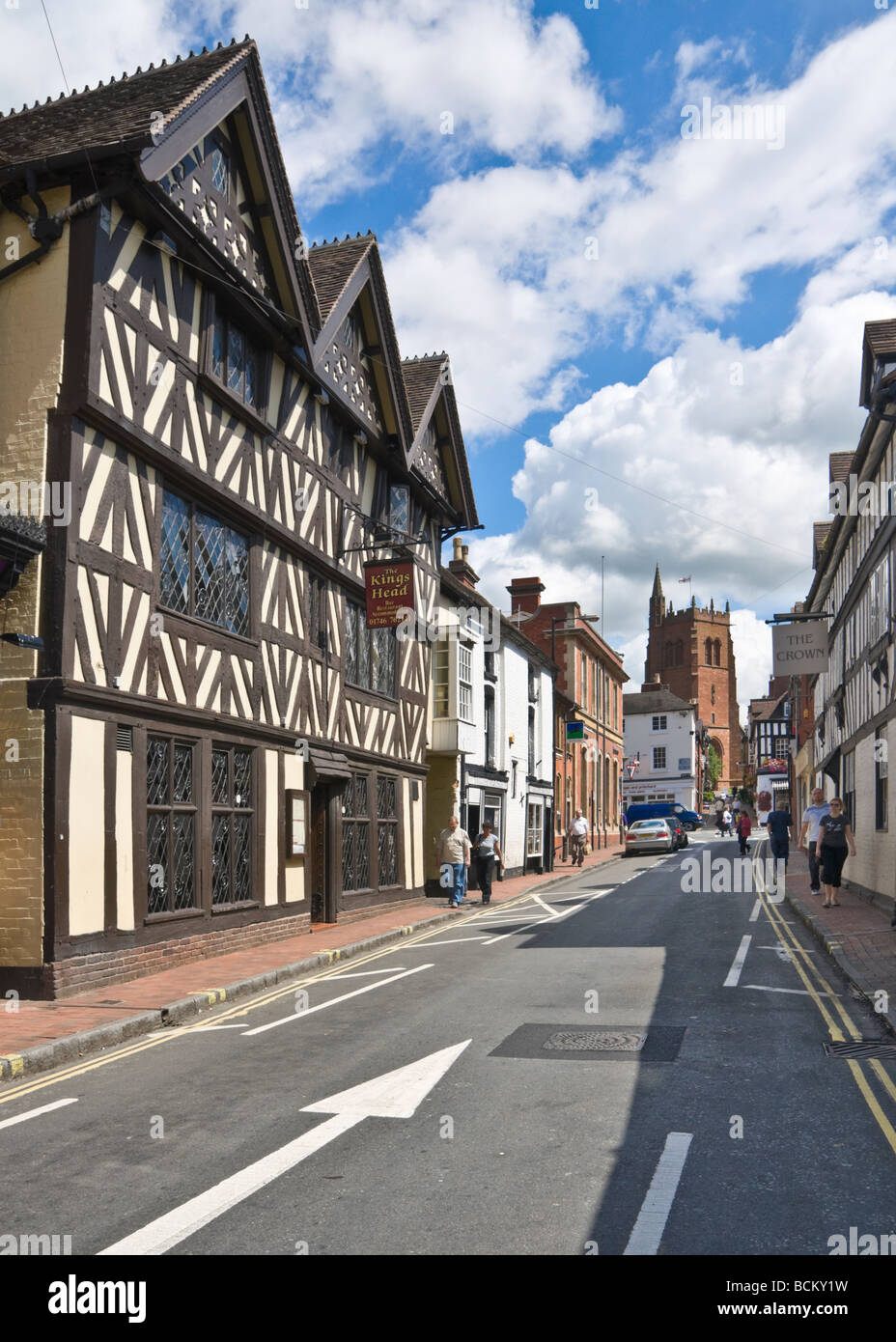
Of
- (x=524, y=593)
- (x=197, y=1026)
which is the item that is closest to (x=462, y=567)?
(x=524, y=593)

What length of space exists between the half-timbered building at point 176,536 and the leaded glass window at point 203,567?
0.04 m

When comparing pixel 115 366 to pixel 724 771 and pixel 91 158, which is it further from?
pixel 724 771

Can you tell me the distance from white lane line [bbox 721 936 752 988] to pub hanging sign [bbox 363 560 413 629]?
25.5 feet

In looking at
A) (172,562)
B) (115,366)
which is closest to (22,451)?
(115,366)

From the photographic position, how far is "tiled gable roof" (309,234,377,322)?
19.2 meters

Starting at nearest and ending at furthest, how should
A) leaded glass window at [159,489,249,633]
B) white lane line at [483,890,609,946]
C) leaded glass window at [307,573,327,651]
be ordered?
leaded glass window at [159,489,249,633] → white lane line at [483,890,609,946] → leaded glass window at [307,573,327,651]

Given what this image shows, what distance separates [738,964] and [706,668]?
345 ft

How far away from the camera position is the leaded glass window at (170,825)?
42.8ft

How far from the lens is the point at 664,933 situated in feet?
53.2

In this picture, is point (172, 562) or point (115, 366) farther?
point (172, 562)

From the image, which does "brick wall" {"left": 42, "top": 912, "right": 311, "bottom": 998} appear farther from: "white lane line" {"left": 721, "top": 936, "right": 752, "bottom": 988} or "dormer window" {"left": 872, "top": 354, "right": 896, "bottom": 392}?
"dormer window" {"left": 872, "top": 354, "right": 896, "bottom": 392}

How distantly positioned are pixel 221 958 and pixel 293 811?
10.5ft

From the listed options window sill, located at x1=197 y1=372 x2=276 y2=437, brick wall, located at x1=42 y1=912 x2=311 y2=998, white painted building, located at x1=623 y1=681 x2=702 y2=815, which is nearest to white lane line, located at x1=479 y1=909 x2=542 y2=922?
brick wall, located at x1=42 y1=912 x2=311 y2=998

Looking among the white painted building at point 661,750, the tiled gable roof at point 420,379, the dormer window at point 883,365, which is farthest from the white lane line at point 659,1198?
the white painted building at point 661,750
